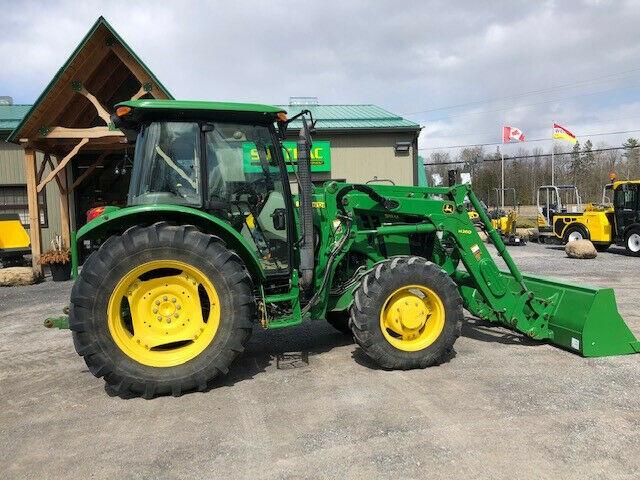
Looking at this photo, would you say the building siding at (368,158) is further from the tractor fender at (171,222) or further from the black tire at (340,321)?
the tractor fender at (171,222)

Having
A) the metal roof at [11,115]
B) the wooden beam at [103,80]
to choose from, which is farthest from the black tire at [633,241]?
the metal roof at [11,115]

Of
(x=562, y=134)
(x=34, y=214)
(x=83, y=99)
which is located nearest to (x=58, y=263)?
(x=34, y=214)

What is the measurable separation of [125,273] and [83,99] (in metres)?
9.38

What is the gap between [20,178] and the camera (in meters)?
14.5

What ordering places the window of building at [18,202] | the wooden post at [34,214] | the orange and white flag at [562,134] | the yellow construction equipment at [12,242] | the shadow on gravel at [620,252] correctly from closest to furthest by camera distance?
1. the wooden post at [34,214]
2. the yellow construction equipment at [12,242]
3. the shadow on gravel at [620,252]
4. the window of building at [18,202]
5. the orange and white flag at [562,134]

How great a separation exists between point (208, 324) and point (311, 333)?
2032 mm

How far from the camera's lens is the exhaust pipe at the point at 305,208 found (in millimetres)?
4293

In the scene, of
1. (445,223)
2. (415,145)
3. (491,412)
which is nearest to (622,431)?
(491,412)

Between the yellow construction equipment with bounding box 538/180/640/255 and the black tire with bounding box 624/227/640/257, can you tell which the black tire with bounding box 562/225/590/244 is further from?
the black tire with bounding box 624/227/640/257

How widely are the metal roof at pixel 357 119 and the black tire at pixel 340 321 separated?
10.3 m

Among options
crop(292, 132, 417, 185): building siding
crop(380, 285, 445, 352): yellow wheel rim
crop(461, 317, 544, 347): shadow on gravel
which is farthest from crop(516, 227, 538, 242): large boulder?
crop(380, 285, 445, 352): yellow wheel rim

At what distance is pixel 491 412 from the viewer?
3.50 meters

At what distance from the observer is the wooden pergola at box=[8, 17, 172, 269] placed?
33.6 ft

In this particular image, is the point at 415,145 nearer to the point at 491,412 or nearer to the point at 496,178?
the point at 491,412
